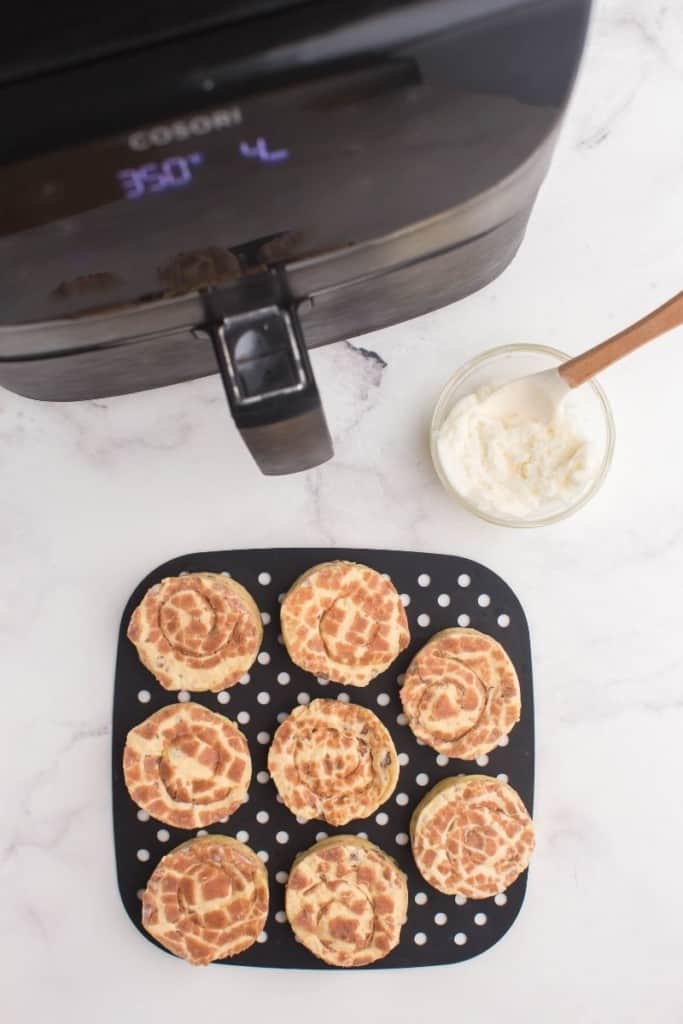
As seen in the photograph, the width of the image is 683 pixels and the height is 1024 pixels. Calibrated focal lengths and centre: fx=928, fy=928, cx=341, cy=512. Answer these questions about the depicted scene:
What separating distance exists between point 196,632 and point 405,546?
19 centimetres

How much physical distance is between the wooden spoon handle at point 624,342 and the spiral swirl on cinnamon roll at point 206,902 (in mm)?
479

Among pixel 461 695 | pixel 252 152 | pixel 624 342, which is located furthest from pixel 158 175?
pixel 461 695

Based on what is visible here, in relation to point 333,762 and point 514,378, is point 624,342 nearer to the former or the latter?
point 514,378

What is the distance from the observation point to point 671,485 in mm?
799

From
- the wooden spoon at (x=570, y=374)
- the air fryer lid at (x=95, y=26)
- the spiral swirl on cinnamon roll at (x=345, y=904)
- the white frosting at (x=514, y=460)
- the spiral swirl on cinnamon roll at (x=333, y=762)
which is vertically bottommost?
the spiral swirl on cinnamon roll at (x=345, y=904)

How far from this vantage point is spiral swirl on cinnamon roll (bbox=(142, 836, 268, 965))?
0.77 meters

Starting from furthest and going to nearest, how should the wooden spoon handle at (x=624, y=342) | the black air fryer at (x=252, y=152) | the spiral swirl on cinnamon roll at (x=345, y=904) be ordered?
the spiral swirl on cinnamon roll at (x=345, y=904), the wooden spoon handle at (x=624, y=342), the black air fryer at (x=252, y=152)

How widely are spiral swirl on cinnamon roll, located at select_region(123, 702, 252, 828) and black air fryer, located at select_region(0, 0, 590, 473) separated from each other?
362mm

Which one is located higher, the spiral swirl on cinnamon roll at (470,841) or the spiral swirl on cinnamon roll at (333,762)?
the spiral swirl on cinnamon roll at (333,762)

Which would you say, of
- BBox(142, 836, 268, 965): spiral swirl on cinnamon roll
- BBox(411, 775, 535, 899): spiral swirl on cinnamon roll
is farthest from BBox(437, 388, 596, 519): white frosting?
BBox(142, 836, 268, 965): spiral swirl on cinnamon roll

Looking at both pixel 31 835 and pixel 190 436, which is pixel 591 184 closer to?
pixel 190 436

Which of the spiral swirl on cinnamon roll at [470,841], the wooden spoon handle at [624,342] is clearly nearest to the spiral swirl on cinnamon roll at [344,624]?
the spiral swirl on cinnamon roll at [470,841]

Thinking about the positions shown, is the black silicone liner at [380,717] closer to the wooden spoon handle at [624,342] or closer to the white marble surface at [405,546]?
the white marble surface at [405,546]

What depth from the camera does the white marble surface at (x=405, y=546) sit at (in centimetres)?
80
